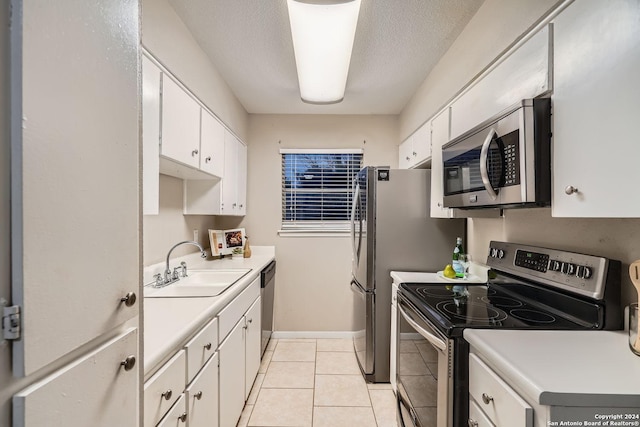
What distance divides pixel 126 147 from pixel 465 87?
6.18 feet

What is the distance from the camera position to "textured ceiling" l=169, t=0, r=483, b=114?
5.67 feet

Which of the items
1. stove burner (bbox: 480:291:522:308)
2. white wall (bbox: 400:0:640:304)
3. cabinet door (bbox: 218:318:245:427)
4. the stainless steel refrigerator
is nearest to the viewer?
white wall (bbox: 400:0:640:304)

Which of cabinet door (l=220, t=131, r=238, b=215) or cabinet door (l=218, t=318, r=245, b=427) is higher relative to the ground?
cabinet door (l=220, t=131, r=238, b=215)

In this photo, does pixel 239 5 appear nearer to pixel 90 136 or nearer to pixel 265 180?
pixel 90 136

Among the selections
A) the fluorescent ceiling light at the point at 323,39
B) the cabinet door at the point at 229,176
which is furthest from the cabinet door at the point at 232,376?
the fluorescent ceiling light at the point at 323,39

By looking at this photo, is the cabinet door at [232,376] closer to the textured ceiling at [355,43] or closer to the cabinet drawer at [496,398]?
the cabinet drawer at [496,398]

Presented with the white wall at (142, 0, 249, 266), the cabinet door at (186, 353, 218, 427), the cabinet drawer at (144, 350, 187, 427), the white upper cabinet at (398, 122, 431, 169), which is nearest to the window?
the white upper cabinet at (398, 122, 431, 169)

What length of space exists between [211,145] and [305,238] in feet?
5.11

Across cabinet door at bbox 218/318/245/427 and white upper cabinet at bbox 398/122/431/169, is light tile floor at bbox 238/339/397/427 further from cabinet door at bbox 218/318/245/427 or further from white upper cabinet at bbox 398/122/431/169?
white upper cabinet at bbox 398/122/431/169

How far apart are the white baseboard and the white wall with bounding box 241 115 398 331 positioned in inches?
1.7

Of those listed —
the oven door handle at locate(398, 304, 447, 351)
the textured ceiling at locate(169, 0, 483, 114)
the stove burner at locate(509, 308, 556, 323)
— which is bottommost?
the oven door handle at locate(398, 304, 447, 351)

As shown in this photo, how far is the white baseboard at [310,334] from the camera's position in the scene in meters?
3.38

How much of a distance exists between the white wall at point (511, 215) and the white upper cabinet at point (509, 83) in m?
0.11

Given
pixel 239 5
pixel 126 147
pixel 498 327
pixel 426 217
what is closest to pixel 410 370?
pixel 498 327
